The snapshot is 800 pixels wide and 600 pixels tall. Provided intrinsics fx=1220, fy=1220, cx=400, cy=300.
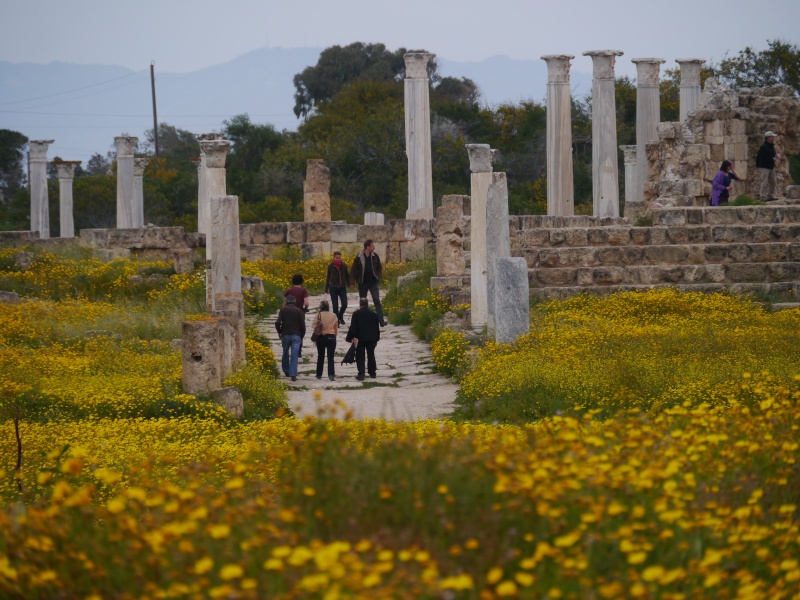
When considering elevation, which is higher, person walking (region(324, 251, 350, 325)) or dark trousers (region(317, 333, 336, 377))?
person walking (region(324, 251, 350, 325))

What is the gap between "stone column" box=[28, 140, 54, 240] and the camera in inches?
1606

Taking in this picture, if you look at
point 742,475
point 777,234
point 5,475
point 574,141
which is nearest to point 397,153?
point 574,141

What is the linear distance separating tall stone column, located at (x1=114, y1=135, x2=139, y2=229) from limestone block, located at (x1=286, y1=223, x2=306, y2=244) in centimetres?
760

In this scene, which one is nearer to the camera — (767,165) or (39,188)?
(767,165)

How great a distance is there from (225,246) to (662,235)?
791cm

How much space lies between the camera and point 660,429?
711 cm

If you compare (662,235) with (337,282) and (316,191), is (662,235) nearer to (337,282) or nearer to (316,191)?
(337,282)

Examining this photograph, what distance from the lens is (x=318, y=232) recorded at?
31078 mm

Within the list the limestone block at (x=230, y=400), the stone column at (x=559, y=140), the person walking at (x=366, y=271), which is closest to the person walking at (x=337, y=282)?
the person walking at (x=366, y=271)

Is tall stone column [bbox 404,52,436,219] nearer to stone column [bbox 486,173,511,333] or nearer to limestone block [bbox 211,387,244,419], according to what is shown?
stone column [bbox 486,173,511,333]

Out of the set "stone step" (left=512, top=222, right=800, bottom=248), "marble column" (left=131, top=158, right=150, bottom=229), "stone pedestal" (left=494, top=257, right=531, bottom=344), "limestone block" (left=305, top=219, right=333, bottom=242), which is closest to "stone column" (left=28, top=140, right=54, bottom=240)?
"marble column" (left=131, top=158, right=150, bottom=229)

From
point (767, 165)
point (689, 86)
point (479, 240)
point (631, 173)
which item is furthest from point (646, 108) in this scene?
point (479, 240)

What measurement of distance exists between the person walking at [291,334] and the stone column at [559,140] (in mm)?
18298

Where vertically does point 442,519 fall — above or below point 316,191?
below
